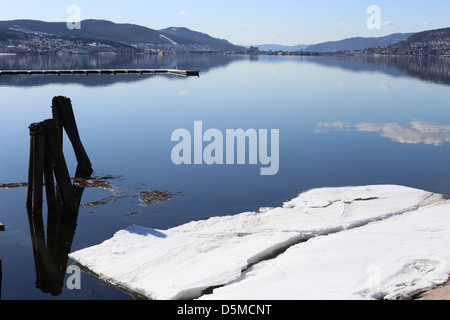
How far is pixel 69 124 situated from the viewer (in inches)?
1056

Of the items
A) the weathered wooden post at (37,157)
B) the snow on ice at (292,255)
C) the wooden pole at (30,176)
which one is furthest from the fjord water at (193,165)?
the weathered wooden post at (37,157)

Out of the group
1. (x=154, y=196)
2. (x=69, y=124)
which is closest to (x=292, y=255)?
(x=154, y=196)

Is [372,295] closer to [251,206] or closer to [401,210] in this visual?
[401,210]

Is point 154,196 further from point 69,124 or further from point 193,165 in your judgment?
point 193,165

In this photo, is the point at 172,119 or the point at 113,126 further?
the point at 172,119

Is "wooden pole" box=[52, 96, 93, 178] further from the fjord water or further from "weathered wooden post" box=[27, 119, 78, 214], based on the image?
"weathered wooden post" box=[27, 119, 78, 214]

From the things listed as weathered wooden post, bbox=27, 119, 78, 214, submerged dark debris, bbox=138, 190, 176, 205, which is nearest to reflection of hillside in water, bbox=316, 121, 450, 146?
submerged dark debris, bbox=138, 190, 176, 205

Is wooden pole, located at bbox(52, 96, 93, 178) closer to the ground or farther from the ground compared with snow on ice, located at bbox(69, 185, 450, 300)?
farther from the ground

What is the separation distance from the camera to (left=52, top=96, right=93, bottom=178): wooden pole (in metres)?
26.1

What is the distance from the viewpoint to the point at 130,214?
2178 cm

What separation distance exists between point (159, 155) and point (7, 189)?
11.0 metres

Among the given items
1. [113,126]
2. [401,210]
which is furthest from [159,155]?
[401,210]

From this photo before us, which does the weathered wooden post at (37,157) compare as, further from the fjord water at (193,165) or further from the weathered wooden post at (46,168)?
the fjord water at (193,165)

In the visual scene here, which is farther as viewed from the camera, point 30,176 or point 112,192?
point 112,192
